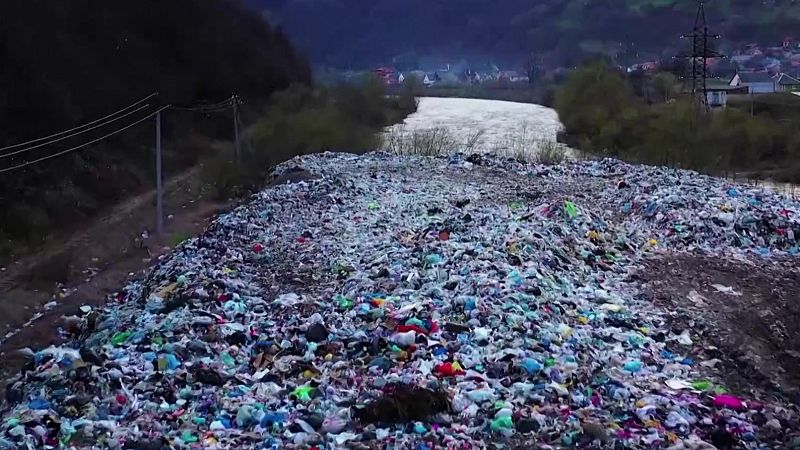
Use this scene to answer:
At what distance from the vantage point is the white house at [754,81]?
3447 cm

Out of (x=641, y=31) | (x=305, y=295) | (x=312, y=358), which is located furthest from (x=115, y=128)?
(x=641, y=31)

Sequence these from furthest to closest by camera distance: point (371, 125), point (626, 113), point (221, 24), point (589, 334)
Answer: point (221, 24) → point (371, 125) → point (626, 113) → point (589, 334)

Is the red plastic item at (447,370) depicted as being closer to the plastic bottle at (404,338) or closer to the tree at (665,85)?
the plastic bottle at (404,338)

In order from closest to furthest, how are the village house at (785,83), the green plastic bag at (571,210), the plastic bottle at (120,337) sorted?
the plastic bottle at (120,337), the green plastic bag at (571,210), the village house at (785,83)

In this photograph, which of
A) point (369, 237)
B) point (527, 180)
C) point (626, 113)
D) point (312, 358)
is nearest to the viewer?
point (312, 358)

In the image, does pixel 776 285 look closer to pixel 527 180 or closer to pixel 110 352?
pixel 110 352

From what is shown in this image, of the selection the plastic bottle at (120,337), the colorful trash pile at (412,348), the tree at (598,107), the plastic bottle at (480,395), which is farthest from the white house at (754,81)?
the plastic bottle at (120,337)

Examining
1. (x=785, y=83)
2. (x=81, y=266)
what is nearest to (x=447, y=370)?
(x=81, y=266)

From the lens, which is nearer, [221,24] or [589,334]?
[589,334]

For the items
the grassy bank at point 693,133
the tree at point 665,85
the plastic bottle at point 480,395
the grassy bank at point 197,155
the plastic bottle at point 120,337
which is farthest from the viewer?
the tree at point 665,85

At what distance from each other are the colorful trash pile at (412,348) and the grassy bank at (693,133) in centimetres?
1258

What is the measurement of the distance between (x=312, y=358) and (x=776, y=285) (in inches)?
184

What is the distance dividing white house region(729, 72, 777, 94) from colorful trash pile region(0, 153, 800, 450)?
27844mm

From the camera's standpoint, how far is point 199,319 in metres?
6.03
